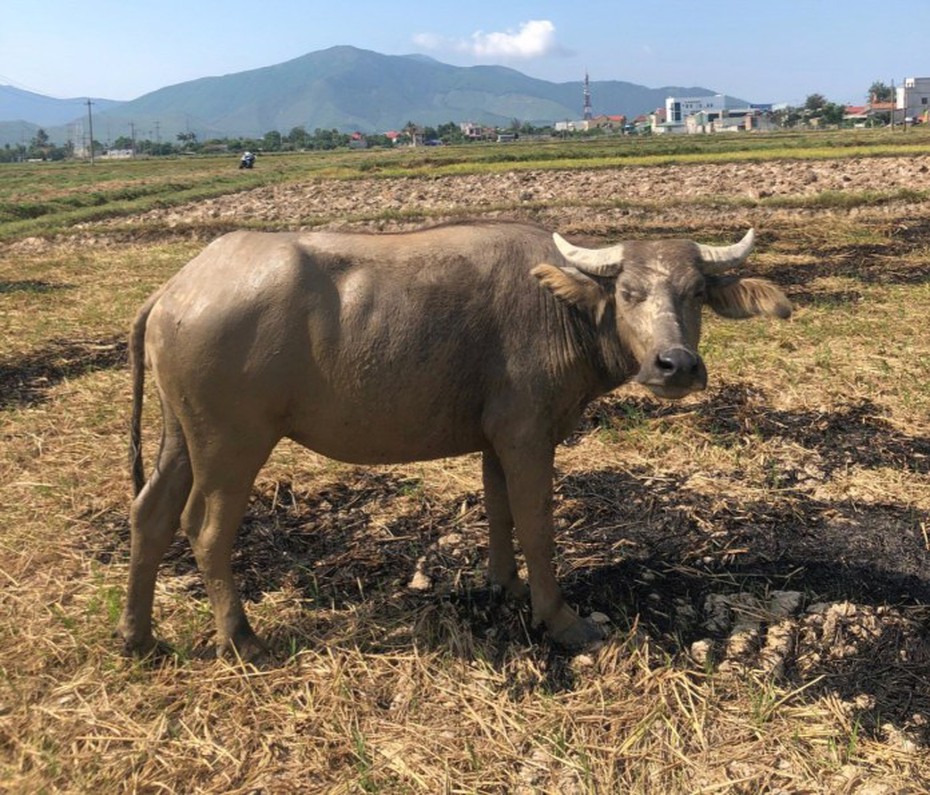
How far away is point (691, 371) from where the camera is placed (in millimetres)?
3203

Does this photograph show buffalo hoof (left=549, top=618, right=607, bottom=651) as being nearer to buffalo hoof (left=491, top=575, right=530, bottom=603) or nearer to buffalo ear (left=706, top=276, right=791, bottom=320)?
buffalo hoof (left=491, top=575, right=530, bottom=603)

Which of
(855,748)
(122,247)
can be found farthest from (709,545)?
(122,247)

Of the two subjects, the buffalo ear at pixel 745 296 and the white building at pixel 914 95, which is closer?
the buffalo ear at pixel 745 296

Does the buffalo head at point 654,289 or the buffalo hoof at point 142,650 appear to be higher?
the buffalo head at point 654,289

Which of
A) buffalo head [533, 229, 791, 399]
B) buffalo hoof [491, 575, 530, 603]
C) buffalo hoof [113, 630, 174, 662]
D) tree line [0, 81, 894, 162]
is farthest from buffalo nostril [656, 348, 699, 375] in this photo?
tree line [0, 81, 894, 162]

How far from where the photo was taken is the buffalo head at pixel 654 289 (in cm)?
343

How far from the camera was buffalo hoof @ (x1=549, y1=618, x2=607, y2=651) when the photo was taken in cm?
389

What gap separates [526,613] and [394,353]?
1.52 metres

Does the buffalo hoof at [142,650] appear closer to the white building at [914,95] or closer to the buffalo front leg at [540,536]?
the buffalo front leg at [540,536]

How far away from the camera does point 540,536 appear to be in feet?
12.6

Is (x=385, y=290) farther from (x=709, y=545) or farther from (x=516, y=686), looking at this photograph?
(x=709, y=545)

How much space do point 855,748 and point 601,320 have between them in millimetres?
1962

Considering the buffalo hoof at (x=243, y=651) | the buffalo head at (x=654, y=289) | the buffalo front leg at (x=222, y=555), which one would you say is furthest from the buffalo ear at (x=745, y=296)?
the buffalo hoof at (x=243, y=651)

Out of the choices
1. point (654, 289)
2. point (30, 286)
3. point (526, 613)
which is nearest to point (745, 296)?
point (654, 289)
